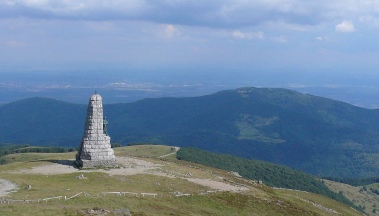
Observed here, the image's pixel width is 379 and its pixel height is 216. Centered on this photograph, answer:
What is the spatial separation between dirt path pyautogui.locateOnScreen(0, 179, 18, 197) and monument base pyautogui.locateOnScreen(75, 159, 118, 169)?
1604cm

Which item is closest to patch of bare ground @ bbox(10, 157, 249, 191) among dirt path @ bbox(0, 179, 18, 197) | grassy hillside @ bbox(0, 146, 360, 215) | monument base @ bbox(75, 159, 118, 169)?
grassy hillside @ bbox(0, 146, 360, 215)

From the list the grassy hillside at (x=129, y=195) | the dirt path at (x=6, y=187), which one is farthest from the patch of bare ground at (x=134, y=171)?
the dirt path at (x=6, y=187)

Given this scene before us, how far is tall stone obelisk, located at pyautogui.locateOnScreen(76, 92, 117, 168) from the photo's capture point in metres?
72.2

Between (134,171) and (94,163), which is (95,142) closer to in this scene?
(94,163)

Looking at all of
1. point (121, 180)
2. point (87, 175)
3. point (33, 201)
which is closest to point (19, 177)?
point (87, 175)

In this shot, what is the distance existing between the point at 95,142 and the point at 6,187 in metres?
21.9

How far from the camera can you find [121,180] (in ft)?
201

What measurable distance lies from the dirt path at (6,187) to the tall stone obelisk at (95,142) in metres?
17.1

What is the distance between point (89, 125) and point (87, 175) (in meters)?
11.9

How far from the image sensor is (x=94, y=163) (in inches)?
2837

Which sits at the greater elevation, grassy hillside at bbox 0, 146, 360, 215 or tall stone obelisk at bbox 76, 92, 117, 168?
tall stone obelisk at bbox 76, 92, 117, 168

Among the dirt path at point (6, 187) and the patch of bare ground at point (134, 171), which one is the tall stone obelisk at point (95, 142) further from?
the dirt path at point (6, 187)

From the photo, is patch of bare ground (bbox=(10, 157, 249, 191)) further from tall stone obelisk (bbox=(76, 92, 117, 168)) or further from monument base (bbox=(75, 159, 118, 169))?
tall stone obelisk (bbox=(76, 92, 117, 168))

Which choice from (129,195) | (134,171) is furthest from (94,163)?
(129,195)
